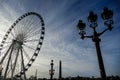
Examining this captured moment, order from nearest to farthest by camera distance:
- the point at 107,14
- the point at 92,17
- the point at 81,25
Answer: the point at 107,14
the point at 92,17
the point at 81,25

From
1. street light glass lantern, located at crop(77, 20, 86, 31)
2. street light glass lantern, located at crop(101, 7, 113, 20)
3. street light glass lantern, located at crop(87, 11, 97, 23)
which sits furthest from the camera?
street light glass lantern, located at crop(77, 20, 86, 31)

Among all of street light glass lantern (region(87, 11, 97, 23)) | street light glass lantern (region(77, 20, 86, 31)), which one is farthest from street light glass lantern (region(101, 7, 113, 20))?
street light glass lantern (region(77, 20, 86, 31))

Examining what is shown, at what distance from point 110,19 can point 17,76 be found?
70.8ft

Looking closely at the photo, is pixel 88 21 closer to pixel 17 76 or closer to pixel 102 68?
pixel 102 68

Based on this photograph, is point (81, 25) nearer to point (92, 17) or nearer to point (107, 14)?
point (92, 17)

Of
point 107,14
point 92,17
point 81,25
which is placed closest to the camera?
point 107,14

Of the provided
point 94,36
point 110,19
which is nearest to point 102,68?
point 94,36

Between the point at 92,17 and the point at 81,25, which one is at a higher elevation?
the point at 92,17

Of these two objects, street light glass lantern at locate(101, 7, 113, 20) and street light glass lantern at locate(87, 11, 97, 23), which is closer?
street light glass lantern at locate(101, 7, 113, 20)

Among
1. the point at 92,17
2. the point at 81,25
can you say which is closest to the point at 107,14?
the point at 92,17

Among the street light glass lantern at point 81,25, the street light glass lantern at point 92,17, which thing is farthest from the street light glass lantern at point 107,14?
the street light glass lantern at point 81,25

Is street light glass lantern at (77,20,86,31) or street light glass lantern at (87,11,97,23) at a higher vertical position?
street light glass lantern at (87,11,97,23)

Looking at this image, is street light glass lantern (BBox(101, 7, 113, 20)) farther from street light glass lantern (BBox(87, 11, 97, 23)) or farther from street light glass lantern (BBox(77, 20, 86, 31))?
street light glass lantern (BBox(77, 20, 86, 31))

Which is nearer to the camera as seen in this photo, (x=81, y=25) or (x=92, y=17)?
(x=92, y=17)
